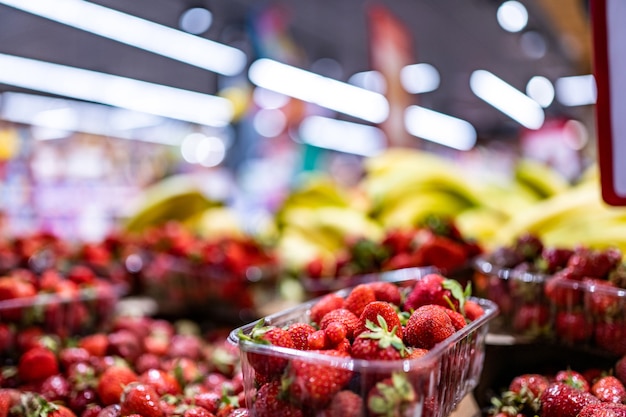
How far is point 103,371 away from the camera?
57.6 inches

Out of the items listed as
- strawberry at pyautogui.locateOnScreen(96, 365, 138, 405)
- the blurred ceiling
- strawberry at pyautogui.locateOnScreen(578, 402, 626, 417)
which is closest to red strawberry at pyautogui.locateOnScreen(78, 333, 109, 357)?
strawberry at pyautogui.locateOnScreen(96, 365, 138, 405)

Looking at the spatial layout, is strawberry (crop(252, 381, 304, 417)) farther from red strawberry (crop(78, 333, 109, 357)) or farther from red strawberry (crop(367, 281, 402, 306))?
red strawberry (crop(78, 333, 109, 357))

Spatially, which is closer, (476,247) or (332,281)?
(476,247)

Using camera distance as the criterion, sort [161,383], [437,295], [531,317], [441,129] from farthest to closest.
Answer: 1. [441,129]
2. [531,317]
3. [161,383]
4. [437,295]

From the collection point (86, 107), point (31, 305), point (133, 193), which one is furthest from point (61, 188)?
point (31, 305)

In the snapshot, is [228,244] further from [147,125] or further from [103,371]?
[147,125]

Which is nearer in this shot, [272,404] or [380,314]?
[272,404]

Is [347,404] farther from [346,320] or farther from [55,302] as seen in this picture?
[55,302]

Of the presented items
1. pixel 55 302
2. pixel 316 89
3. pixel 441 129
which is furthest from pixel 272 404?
pixel 441 129

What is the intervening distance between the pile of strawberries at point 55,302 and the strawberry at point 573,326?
148 centimetres

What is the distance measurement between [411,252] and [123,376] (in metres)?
1.05

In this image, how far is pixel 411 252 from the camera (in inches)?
78.5

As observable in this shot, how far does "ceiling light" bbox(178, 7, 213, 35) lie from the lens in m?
7.92

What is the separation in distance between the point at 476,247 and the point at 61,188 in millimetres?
7276
